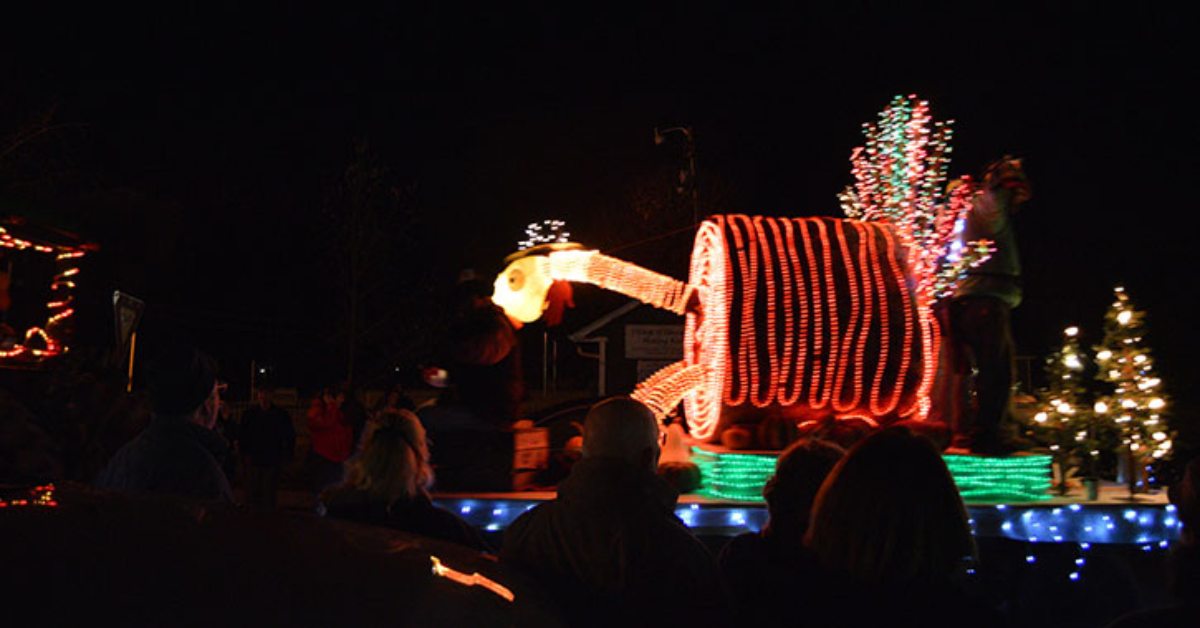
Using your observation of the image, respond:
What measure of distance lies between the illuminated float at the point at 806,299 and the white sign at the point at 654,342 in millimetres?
15471

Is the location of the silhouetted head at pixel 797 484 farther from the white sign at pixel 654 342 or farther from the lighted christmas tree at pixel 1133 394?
the white sign at pixel 654 342

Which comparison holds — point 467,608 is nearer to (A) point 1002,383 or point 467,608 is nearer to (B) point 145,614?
(B) point 145,614

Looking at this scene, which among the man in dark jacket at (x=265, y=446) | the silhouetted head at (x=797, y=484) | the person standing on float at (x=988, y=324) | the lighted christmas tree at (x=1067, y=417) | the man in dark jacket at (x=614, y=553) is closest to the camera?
the man in dark jacket at (x=614, y=553)

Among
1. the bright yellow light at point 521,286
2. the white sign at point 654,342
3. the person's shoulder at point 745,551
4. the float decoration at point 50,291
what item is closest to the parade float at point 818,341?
the bright yellow light at point 521,286

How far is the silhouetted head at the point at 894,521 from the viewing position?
2.67 metres

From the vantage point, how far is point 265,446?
38.1ft

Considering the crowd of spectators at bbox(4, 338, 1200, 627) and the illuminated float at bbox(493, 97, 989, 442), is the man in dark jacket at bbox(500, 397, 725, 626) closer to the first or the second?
the crowd of spectators at bbox(4, 338, 1200, 627)

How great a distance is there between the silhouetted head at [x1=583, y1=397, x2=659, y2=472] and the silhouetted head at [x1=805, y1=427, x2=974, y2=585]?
0.73 meters

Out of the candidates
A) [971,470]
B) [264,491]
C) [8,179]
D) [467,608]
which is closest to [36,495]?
[467,608]

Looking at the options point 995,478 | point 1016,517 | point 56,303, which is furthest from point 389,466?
point 56,303

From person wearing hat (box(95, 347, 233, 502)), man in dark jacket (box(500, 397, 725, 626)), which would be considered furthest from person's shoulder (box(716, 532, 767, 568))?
person wearing hat (box(95, 347, 233, 502))

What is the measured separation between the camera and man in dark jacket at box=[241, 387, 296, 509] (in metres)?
11.6

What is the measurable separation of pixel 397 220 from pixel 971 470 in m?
17.6

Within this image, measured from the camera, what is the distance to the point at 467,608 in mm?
2123
